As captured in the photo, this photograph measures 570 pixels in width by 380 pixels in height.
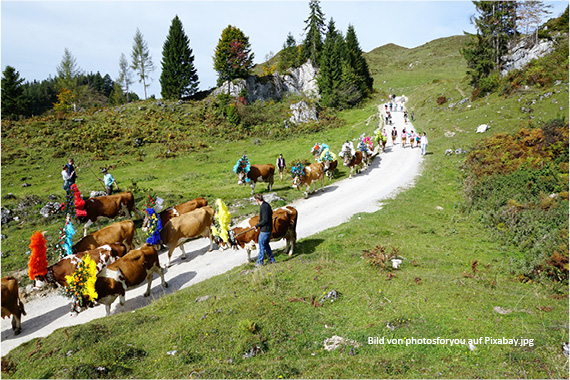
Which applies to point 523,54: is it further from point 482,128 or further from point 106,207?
point 106,207

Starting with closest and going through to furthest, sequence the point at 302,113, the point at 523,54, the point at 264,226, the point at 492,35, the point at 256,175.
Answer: the point at 264,226, the point at 256,175, the point at 523,54, the point at 492,35, the point at 302,113

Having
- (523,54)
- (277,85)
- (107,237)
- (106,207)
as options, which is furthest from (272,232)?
(277,85)

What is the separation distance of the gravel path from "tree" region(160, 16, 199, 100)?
153 ft

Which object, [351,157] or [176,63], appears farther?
[176,63]

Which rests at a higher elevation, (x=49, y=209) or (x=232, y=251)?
(x=49, y=209)

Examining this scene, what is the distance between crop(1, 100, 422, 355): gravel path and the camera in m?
10.0

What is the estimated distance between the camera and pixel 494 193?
1781 cm

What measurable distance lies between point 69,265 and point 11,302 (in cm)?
169

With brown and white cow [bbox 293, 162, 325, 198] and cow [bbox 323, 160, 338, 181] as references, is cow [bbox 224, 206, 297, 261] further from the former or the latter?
cow [bbox 323, 160, 338, 181]

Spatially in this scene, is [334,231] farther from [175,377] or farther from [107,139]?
[107,139]

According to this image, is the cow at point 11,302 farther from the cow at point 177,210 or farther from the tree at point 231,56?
the tree at point 231,56

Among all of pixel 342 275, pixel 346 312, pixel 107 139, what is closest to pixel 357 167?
pixel 342 275

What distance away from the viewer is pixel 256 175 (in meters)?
22.1

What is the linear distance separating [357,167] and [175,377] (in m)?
23.5
